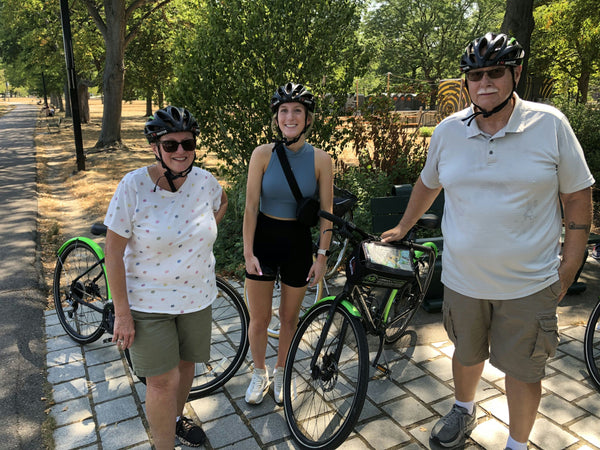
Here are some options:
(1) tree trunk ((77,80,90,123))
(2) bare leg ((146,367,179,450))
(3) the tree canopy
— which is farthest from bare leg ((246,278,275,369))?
(1) tree trunk ((77,80,90,123))

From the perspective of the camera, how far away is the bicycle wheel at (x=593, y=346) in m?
3.53

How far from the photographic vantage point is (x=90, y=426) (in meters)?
3.19

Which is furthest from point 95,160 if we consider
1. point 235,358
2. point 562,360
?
point 562,360

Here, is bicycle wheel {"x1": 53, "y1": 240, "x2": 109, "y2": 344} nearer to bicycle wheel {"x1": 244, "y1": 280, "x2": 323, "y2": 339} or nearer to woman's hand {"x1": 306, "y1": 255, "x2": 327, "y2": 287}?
bicycle wheel {"x1": 244, "y1": 280, "x2": 323, "y2": 339}

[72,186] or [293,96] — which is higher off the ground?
[293,96]

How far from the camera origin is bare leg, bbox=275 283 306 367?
10.5ft

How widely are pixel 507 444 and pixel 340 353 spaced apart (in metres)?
1.06

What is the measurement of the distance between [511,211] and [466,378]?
3.86 feet

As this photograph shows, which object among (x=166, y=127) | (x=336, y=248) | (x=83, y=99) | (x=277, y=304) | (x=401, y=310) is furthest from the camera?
(x=83, y=99)

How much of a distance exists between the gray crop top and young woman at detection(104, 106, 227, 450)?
475mm

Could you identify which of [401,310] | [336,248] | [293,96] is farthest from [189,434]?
[336,248]

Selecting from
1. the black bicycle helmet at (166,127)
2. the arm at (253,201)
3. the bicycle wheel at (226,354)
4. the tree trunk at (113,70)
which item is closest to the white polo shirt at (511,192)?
the arm at (253,201)

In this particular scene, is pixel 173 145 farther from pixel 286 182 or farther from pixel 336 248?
pixel 336 248

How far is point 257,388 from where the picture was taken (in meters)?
3.38
